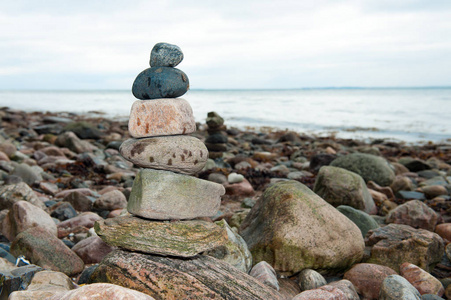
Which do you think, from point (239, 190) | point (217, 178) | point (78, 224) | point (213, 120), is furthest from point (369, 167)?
point (78, 224)

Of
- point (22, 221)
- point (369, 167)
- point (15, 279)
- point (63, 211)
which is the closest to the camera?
point (15, 279)

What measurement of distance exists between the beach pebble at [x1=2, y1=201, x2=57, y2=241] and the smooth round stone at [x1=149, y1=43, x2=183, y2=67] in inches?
118

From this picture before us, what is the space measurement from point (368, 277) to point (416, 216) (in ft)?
8.22

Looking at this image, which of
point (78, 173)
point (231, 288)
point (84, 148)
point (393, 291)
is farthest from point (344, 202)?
point (84, 148)

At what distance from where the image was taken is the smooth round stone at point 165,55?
14.9ft

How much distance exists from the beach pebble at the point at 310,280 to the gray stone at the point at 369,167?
6250 mm

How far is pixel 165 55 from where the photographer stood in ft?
14.9

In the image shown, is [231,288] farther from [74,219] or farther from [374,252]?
[74,219]

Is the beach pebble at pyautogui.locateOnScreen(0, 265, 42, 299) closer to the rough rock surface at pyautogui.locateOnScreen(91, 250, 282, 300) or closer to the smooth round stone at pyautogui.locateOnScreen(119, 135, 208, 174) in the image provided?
the rough rock surface at pyautogui.locateOnScreen(91, 250, 282, 300)

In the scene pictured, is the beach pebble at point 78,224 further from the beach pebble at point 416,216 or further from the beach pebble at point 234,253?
the beach pebble at point 416,216

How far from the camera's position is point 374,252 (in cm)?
579

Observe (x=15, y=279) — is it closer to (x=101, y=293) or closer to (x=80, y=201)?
(x=101, y=293)

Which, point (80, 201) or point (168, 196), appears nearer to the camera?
point (168, 196)

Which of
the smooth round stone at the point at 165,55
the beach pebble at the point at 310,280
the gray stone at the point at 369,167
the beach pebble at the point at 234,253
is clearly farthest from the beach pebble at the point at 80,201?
the gray stone at the point at 369,167
